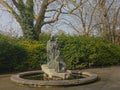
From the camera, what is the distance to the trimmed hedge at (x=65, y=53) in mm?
17484

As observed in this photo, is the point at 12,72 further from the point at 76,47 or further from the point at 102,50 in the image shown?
the point at 102,50

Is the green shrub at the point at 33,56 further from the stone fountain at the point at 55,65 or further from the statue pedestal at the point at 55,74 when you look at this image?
the statue pedestal at the point at 55,74

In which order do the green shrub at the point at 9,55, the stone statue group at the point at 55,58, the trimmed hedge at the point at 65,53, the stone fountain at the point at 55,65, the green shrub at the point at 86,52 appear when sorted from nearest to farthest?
the stone fountain at the point at 55,65 → the stone statue group at the point at 55,58 → the green shrub at the point at 9,55 → the trimmed hedge at the point at 65,53 → the green shrub at the point at 86,52

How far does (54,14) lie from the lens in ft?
79.6

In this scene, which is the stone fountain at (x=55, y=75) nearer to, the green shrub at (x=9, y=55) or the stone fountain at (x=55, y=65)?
the stone fountain at (x=55, y=65)

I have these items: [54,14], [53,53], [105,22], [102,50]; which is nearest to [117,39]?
[105,22]

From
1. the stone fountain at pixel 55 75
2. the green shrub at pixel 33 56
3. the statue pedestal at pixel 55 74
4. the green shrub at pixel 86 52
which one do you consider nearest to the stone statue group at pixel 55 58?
the stone fountain at pixel 55 75

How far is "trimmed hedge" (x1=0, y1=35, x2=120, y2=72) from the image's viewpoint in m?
17.5

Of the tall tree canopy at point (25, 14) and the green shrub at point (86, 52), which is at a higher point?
the tall tree canopy at point (25, 14)

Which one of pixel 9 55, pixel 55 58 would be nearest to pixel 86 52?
pixel 9 55

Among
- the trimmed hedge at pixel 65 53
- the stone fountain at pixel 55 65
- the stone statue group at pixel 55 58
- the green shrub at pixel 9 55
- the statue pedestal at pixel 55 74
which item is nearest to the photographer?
the statue pedestal at pixel 55 74

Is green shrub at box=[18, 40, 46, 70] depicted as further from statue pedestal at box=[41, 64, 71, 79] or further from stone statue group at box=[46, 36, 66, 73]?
statue pedestal at box=[41, 64, 71, 79]

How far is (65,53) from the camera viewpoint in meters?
18.6

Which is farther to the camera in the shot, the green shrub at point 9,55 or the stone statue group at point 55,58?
the green shrub at point 9,55
